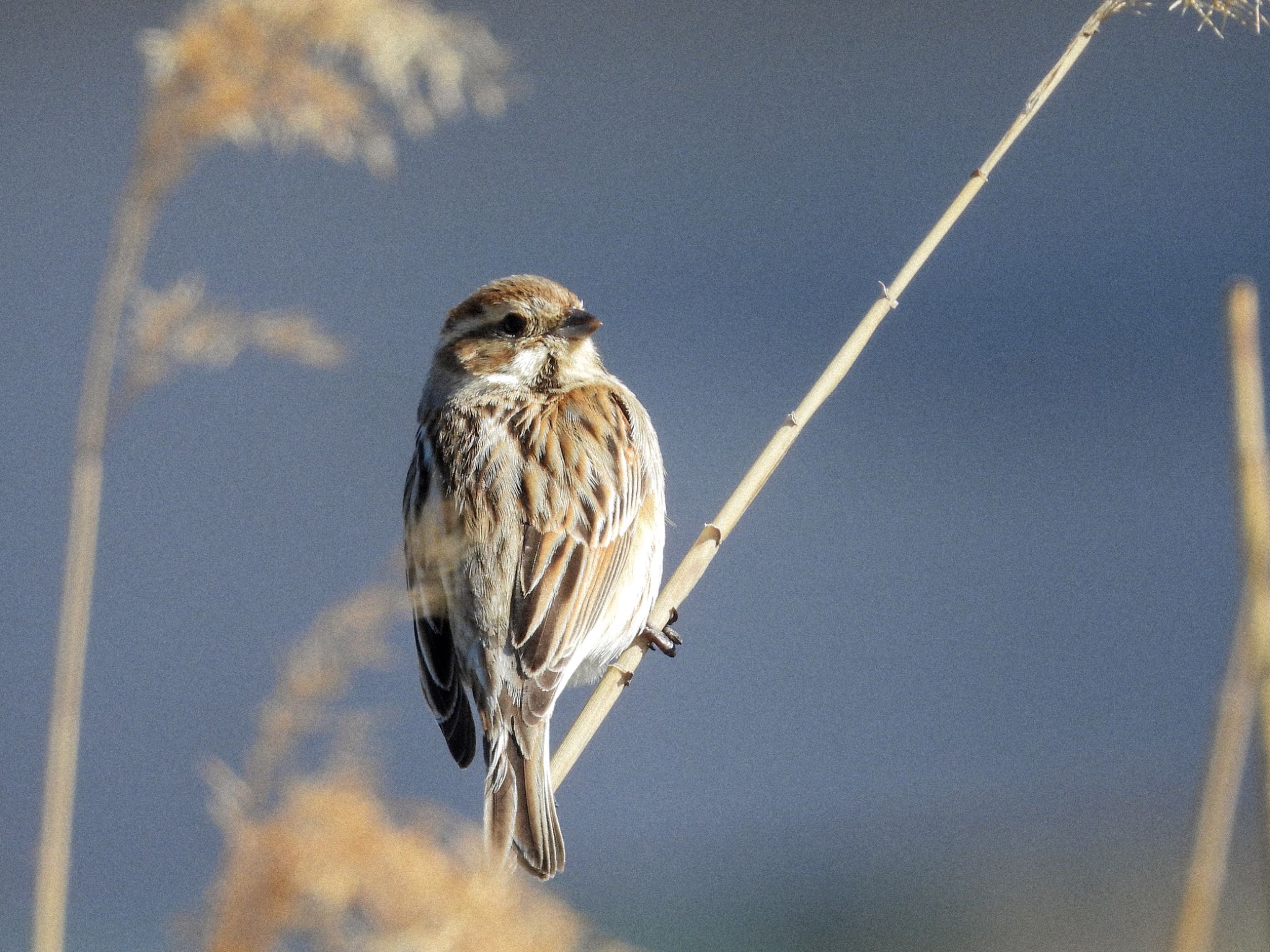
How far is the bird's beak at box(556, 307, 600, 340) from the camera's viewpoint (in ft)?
10.1

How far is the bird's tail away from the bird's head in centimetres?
90

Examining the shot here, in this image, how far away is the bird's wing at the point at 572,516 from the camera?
2623 mm

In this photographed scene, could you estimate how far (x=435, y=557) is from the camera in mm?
2701

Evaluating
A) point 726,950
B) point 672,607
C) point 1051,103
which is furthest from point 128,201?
point 1051,103

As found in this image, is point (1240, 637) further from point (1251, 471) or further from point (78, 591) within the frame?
point (78, 591)

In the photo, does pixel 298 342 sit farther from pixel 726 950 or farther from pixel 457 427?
pixel 726 950

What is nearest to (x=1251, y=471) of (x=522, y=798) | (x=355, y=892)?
(x=355, y=892)

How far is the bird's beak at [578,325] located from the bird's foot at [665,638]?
0.68 metres

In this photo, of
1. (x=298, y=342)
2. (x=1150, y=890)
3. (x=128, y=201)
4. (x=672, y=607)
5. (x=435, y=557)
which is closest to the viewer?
(x=128, y=201)

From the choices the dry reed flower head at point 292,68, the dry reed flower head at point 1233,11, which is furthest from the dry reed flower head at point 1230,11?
the dry reed flower head at point 292,68

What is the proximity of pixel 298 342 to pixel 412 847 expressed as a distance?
0.86 meters

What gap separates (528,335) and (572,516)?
0.54 m

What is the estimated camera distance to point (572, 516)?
2.80m

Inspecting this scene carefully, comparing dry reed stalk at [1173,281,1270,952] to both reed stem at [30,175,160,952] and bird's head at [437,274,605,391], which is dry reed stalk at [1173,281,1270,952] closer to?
reed stem at [30,175,160,952]
